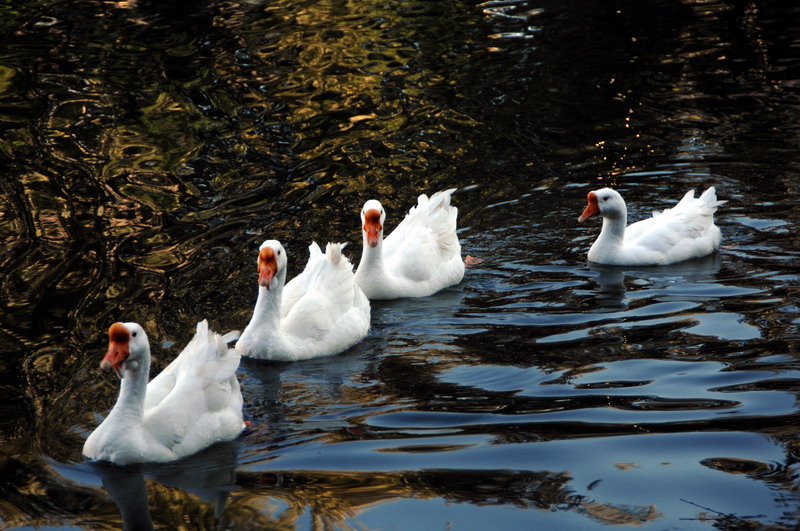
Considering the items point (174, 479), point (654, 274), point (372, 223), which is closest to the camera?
point (174, 479)

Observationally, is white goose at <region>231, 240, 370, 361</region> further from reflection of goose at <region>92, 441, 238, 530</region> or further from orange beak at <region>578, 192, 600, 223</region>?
orange beak at <region>578, 192, 600, 223</region>

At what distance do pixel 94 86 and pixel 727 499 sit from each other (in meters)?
15.2

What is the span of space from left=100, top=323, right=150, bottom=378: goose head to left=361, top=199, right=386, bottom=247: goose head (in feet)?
11.7

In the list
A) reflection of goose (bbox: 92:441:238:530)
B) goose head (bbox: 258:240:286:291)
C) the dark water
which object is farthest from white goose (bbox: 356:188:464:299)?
reflection of goose (bbox: 92:441:238:530)

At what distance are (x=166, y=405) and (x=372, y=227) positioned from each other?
3572 mm

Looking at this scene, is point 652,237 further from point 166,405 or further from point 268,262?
point 166,405

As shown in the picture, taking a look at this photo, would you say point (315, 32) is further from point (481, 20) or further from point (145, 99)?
point (145, 99)

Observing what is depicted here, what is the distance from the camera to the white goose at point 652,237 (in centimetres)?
1154

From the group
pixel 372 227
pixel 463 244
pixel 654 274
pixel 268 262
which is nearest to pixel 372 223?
pixel 372 227

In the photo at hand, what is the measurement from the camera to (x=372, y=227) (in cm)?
1061

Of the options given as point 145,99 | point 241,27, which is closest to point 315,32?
point 241,27

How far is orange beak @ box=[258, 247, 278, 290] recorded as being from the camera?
364 inches

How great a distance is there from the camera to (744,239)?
1195 centimetres

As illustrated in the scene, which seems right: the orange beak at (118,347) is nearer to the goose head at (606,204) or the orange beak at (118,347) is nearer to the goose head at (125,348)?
the goose head at (125,348)
